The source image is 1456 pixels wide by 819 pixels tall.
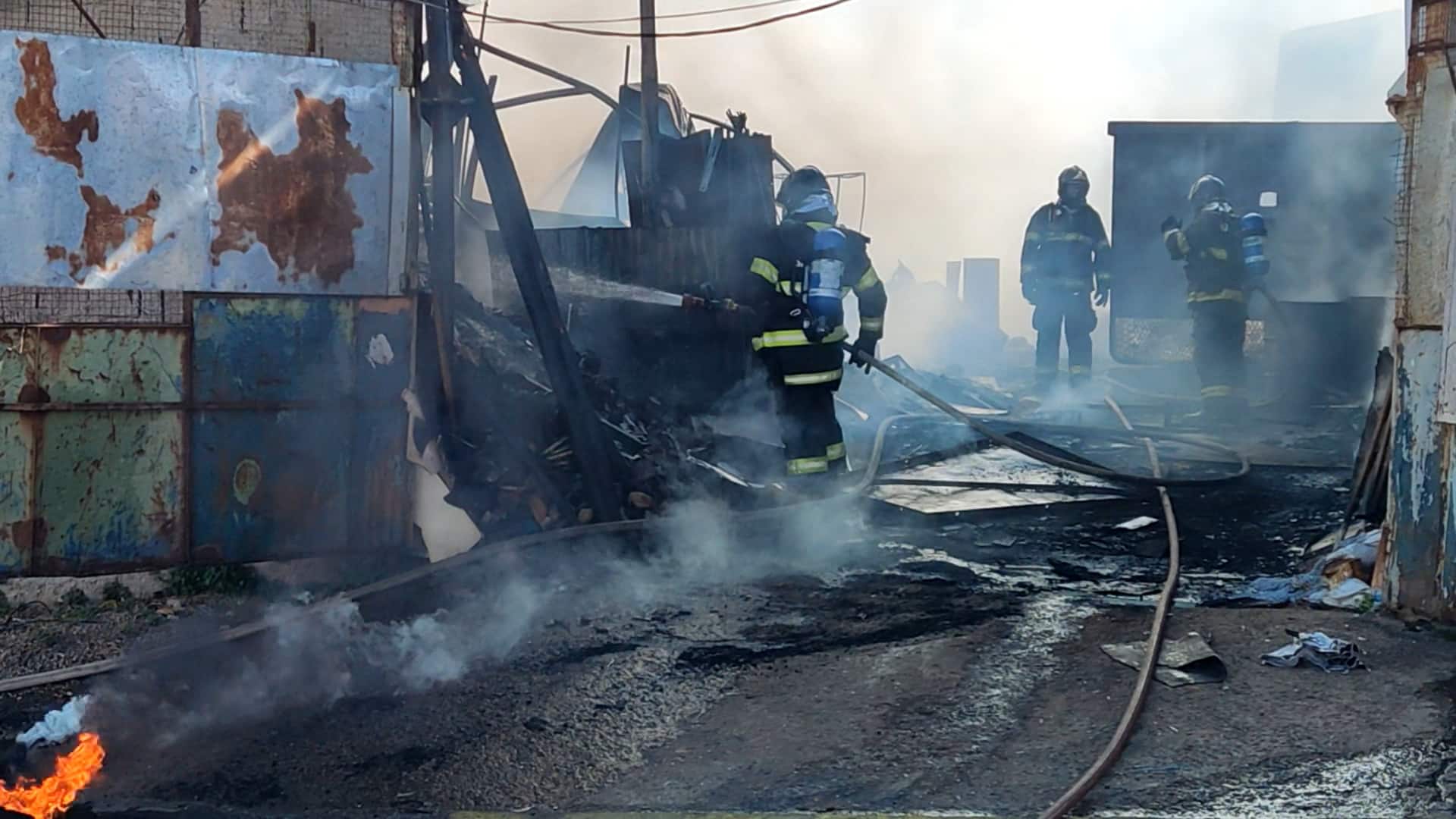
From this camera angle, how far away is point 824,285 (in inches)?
271

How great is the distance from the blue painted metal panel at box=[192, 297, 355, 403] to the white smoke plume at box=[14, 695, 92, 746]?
2050 mm

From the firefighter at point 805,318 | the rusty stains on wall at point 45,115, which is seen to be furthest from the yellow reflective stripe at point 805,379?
the rusty stains on wall at point 45,115

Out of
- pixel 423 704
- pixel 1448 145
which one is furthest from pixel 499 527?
pixel 1448 145

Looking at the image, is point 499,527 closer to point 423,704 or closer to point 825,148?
point 423,704

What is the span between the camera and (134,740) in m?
3.86

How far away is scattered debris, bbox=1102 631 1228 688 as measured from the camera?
4.11 metres

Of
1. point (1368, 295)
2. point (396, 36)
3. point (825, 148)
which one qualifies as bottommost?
point (1368, 295)

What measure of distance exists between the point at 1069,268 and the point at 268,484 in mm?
8358

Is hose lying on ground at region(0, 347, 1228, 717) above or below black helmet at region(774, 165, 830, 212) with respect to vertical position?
below

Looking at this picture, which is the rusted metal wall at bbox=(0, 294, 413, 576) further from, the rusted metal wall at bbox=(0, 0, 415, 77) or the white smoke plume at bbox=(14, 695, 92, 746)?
the white smoke plume at bbox=(14, 695, 92, 746)

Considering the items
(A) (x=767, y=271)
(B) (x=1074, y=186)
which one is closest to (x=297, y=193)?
(A) (x=767, y=271)

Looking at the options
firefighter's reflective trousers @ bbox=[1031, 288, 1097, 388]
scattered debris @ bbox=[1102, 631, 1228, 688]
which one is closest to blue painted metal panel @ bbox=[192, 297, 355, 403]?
scattered debris @ bbox=[1102, 631, 1228, 688]

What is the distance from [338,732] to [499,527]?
2178 mm

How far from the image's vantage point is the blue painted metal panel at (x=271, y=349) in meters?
5.70
